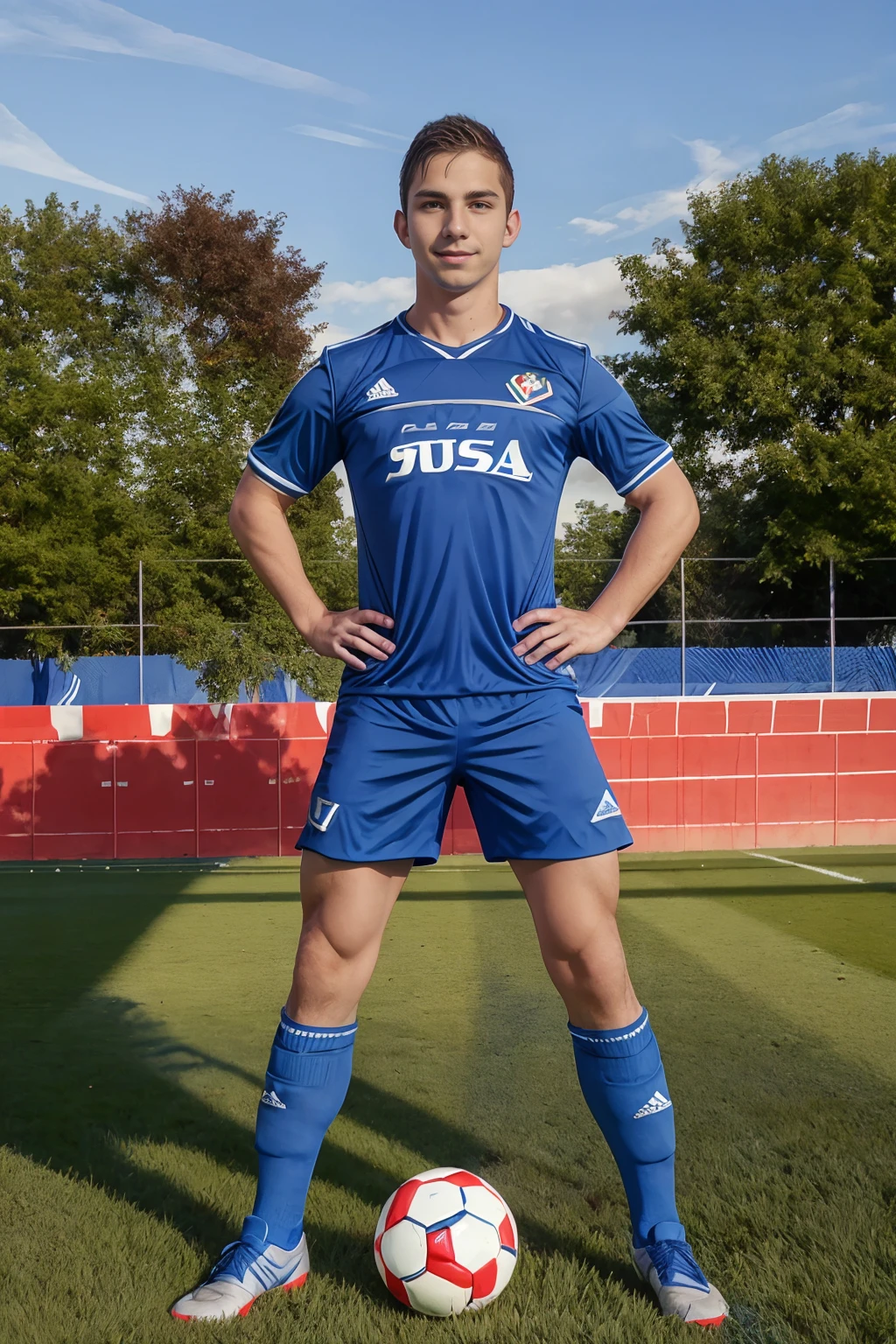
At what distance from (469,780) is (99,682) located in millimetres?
18390

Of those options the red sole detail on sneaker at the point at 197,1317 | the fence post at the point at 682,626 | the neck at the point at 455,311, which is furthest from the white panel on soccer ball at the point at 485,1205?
the fence post at the point at 682,626

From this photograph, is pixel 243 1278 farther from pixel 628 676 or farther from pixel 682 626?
pixel 628 676

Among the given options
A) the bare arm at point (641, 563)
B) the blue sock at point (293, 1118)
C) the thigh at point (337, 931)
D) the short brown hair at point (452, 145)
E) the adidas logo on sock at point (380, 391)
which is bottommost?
the blue sock at point (293, 1118)

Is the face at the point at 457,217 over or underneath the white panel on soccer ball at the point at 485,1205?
over

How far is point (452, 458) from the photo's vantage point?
7.51ft

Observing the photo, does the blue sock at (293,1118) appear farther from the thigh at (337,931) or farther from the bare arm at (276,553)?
the bare arm at (276,553)

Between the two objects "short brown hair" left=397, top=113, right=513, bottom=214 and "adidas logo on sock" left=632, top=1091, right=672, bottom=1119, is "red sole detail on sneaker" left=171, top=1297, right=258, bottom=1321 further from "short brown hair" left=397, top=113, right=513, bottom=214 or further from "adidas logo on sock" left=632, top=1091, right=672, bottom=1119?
"short brown hair" left=397, top=113, right=513, bottom=214

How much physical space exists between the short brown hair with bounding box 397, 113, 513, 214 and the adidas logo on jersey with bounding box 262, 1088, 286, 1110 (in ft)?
6.49

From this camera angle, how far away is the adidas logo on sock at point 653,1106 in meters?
2.33

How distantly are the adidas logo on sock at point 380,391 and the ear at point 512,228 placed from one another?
46cm

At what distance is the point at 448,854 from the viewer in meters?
12.3

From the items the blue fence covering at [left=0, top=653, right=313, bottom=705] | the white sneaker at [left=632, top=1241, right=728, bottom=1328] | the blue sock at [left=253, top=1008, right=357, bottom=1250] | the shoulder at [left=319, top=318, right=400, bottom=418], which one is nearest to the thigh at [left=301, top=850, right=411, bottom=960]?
the blue sock at [left=253, top=1008, right=357, bottom=1250]

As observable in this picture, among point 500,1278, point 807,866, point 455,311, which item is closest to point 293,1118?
point 500,1278

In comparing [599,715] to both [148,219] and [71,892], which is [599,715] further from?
A: [148,219]
